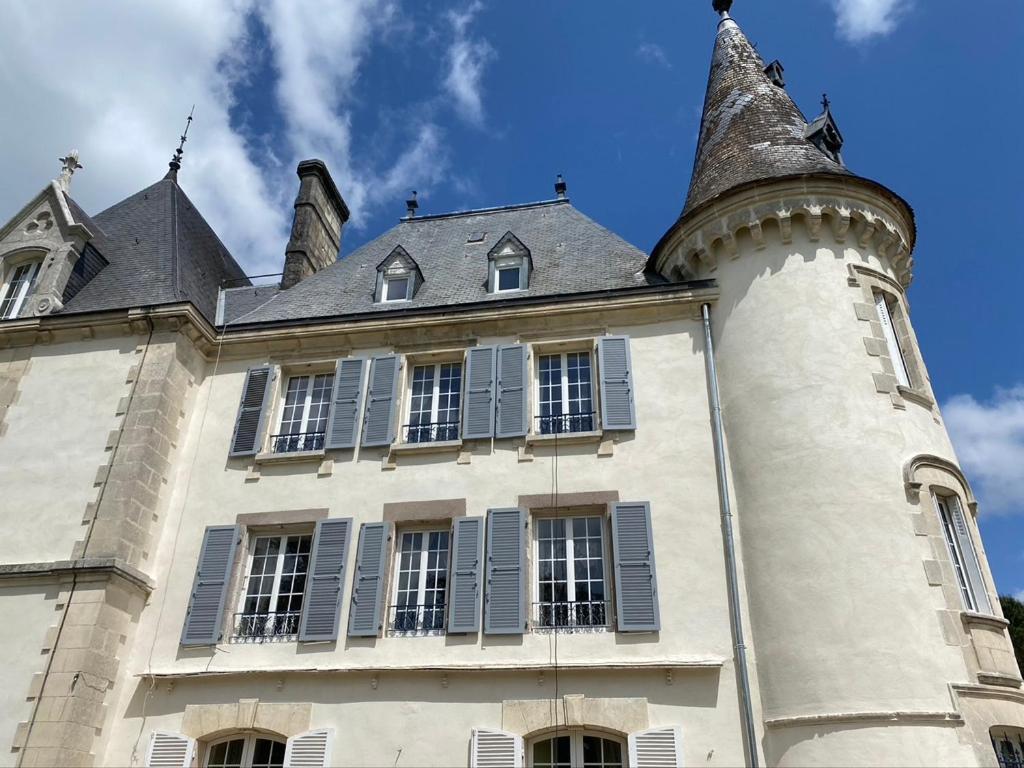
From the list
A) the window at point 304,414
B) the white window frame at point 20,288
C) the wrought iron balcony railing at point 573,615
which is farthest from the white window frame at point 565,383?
the white window frame at point 20,288

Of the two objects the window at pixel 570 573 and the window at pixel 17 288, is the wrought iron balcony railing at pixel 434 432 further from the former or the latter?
the window at pixel 17 288

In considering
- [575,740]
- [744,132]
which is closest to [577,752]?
[575,740]

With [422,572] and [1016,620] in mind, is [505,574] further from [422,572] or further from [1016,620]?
[1016,620]

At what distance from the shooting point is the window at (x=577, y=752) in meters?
9.17

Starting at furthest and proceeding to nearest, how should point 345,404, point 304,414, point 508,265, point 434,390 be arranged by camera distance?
1. point 508,265
2. point 304,414
3. point 434,390
4. point 345,404

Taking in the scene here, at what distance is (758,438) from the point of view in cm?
1043

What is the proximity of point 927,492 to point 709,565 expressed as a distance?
275 centimetres

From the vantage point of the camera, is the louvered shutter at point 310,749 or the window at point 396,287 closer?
the louvered shutter at point 310,749

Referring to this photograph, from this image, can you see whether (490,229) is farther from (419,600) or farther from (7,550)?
(7,550)

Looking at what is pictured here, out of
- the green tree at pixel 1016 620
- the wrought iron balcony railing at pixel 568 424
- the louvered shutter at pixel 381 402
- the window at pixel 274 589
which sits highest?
the green tree at pixel 1016 620

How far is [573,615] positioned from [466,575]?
1.42 metres

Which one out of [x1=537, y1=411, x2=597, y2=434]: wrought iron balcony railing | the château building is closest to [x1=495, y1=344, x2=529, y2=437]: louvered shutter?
the château building

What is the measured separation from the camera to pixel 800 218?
11648 mm

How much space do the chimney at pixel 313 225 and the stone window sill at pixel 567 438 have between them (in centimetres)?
699
